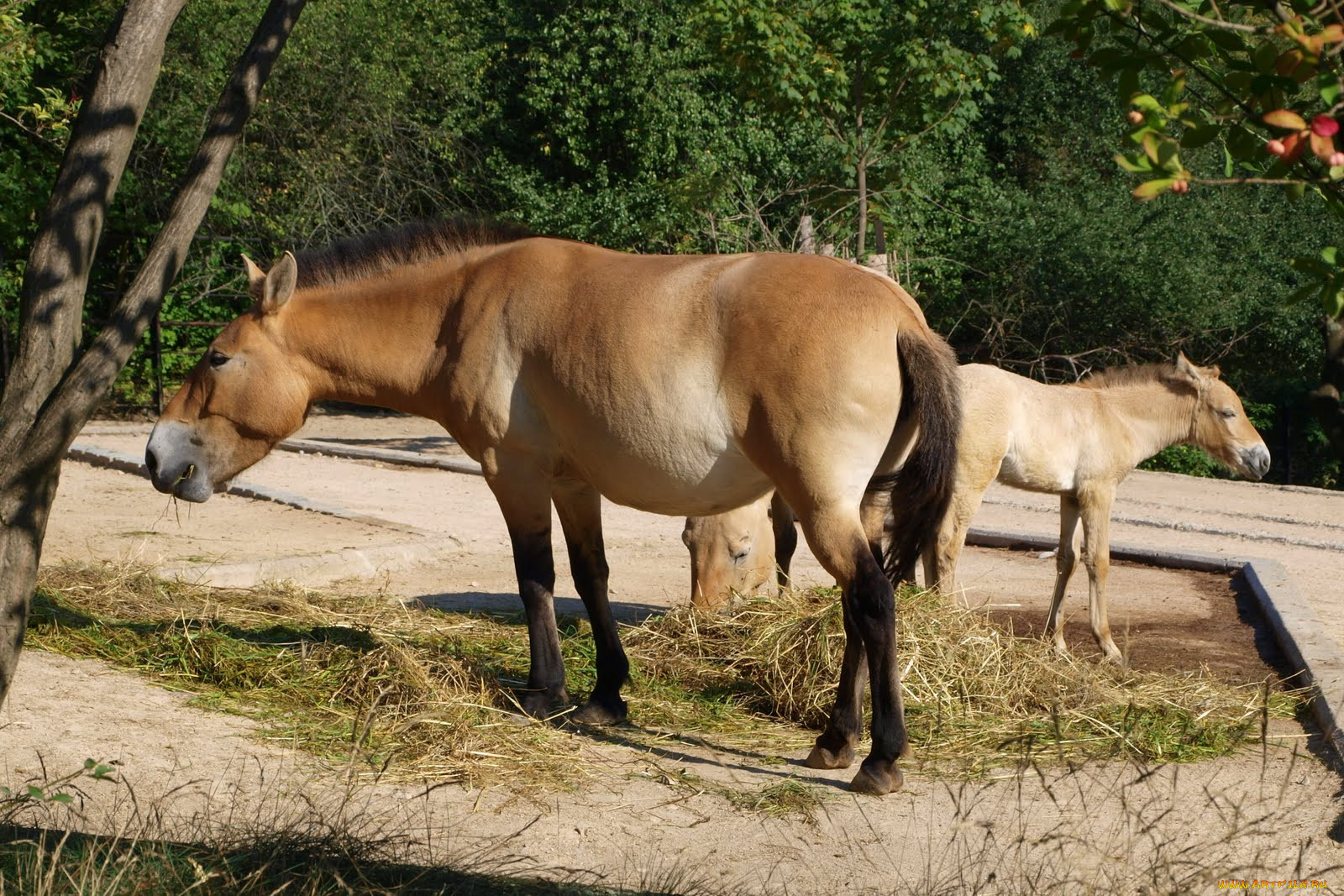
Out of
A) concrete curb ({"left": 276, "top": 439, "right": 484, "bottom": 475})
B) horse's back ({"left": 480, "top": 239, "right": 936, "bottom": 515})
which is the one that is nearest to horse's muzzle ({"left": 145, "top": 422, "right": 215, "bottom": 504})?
horse's back ({"left": 480, "top": 239, "right": 936, "bottom": 515})

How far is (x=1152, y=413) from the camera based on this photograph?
864 cm

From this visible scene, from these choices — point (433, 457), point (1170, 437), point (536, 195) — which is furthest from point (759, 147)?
point (1170, 437)

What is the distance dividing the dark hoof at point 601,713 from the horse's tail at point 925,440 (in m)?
1.45

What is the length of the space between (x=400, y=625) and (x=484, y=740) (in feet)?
6.46

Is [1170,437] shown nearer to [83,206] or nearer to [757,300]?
[757,300]

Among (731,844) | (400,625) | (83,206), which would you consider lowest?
(400,625)

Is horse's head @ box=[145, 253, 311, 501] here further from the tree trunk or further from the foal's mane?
the foal's mane

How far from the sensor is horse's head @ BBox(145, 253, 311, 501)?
19.2 ft

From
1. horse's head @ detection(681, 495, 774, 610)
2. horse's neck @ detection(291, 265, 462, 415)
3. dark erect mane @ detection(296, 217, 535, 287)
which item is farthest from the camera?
horse's head @ detection(681, 495, 774, 610)

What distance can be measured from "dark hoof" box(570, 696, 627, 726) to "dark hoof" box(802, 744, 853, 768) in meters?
0.99

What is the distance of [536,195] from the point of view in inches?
797

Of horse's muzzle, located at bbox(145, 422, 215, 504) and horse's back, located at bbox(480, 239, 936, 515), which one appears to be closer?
horse's back, located at bbox(480, 239, 936, 515)

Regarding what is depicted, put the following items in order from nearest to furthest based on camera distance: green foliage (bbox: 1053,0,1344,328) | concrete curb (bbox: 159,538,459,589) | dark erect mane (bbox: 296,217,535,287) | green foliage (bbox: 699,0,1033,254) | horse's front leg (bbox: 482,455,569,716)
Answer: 1. green foliage (bbox: 1053,0,1344,328)
2. horse's front leg (bbox: 482,455,569,716)
3. dark erect mane (bbox: 296,217,535,287)
4. concrete curb (bbox: 159,538,459,589)
5. green foliage (bbox: 699,0,1033,254)

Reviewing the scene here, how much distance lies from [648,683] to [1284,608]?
4.15m
